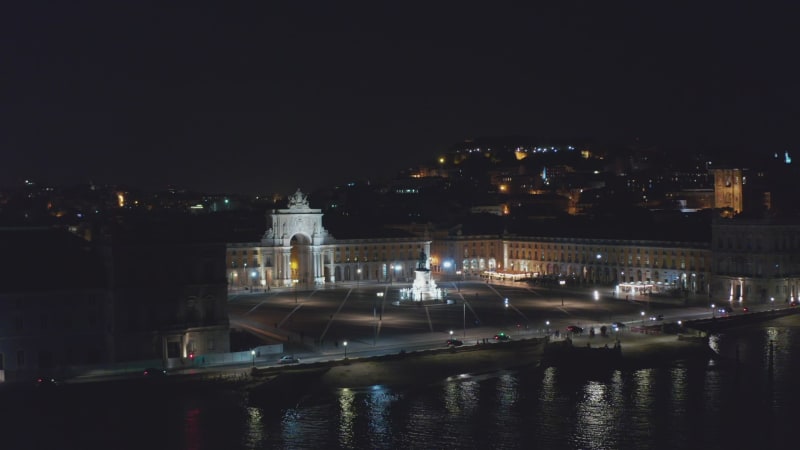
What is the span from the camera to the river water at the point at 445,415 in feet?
153

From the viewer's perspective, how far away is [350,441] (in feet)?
153

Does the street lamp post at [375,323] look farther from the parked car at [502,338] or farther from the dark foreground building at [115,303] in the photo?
the dark foreground building at [115,303]

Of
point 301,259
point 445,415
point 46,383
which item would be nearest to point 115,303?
point 46,383

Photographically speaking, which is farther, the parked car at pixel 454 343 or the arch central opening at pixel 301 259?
the arch central opening at pixel 301 259

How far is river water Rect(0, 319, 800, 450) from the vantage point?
1836 inches

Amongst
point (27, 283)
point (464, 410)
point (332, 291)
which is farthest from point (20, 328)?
point (332, 291)

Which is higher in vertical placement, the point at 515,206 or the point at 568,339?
the point at 515,206

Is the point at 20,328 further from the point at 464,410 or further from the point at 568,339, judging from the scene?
the point at 568,339

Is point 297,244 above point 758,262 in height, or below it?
above

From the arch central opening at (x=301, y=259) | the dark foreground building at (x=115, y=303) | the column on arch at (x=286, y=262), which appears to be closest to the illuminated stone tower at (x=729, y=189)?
the arch central opening at (x=301, y=259)

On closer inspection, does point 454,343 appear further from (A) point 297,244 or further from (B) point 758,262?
(A) point 297,244

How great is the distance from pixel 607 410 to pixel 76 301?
3072 centimetres

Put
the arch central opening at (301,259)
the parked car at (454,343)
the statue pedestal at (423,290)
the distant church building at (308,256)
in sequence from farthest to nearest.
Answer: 1. the arch central opening at (301,259)
2. the distant church building at (308,256)
3. the statue pedestal at (423,290)
4. the parked car at (454,343)

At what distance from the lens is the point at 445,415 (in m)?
51.2
